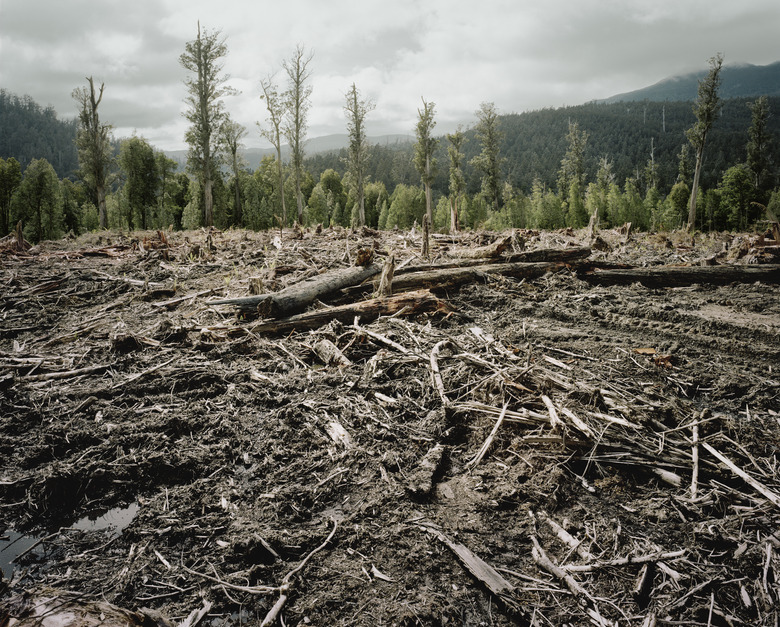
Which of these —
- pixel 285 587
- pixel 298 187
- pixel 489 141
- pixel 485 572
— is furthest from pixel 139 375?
pixel 489 141

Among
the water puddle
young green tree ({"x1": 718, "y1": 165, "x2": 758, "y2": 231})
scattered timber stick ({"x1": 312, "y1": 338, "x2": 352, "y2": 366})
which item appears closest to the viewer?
the water puddle

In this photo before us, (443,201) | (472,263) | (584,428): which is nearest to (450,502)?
(584,428)

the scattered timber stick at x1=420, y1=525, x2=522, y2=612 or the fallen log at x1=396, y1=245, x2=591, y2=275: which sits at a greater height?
the fallen log at x1=396, y1=245, x2=591, y2=275

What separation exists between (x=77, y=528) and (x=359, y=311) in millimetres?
3899

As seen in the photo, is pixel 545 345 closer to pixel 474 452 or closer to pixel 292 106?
pixel 474 452

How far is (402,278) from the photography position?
281 inches

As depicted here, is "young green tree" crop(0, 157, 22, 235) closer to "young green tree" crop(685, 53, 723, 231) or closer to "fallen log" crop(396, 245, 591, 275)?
"fallen log" crop(396, 245, 591, 275)

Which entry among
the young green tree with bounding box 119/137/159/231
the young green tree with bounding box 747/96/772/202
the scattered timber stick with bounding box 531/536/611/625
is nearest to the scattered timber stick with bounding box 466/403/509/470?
the scattered timber stick with bounding box 531/536/611/625

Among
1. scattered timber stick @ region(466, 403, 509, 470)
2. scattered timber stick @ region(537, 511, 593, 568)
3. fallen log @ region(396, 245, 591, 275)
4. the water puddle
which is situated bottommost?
the water puddle

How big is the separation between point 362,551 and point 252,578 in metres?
0.59

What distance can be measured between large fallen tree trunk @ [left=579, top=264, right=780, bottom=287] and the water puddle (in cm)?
835

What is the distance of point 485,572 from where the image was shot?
2090mm

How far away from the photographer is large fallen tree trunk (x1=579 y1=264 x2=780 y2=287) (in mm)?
7848

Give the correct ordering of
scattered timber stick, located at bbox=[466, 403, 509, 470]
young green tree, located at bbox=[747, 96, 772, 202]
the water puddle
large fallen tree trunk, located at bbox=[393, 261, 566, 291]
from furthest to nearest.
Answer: young green tree, located at bbox=[747, 96, 772, 202], large fallen tree trunk, located at bbox=[393, 261, 566, 291], scattered timber stick, located at bbox=[466, 403, 509, 470], the water puddle
